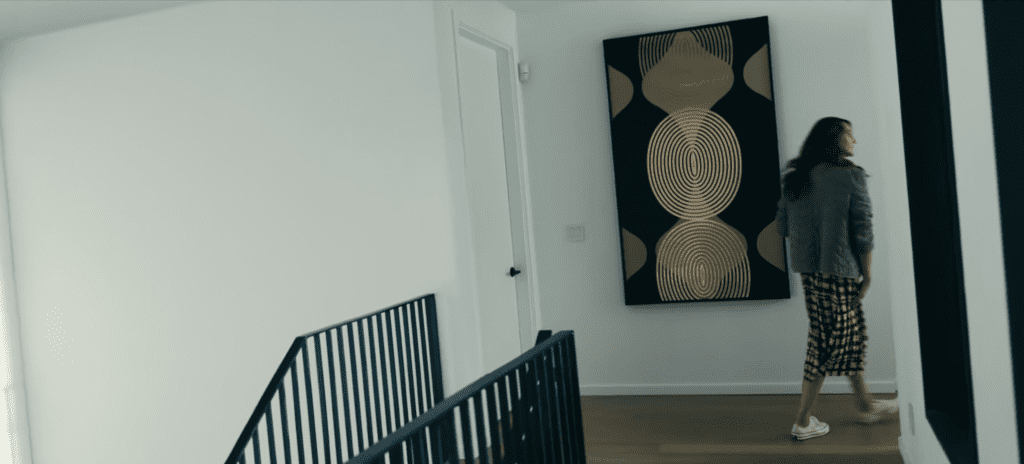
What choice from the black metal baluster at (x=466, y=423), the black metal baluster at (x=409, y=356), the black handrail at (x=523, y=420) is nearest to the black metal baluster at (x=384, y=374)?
the black metal baluster at (x=409, y=356)

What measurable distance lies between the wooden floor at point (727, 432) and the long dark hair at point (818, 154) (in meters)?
1.11

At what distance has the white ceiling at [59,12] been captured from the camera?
12.0 ft

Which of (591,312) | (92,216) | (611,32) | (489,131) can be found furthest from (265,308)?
(611,32)

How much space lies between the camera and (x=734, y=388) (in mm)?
4039

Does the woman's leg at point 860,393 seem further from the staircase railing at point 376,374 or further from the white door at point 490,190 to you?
the staircase railing at point 376,374

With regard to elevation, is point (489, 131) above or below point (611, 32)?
below

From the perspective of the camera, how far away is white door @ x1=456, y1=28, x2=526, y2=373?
3762 millimetres

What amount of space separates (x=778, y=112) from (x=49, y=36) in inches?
163

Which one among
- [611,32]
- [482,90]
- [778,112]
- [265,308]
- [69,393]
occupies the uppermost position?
[611,32]

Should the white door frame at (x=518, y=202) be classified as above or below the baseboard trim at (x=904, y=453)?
above

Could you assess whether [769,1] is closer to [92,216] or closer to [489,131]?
[489,131]

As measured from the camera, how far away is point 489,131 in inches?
159

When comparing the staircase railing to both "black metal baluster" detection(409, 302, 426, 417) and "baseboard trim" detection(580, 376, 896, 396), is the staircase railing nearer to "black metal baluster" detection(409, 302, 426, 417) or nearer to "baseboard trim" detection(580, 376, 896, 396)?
"black metal baluster" detection(409, 302, 426, 417)

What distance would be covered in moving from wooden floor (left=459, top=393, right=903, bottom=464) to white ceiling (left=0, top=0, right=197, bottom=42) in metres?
2.92
